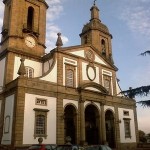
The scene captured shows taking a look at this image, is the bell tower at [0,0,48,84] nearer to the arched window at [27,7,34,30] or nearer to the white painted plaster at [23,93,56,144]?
the arched window at [27,7,34,30]

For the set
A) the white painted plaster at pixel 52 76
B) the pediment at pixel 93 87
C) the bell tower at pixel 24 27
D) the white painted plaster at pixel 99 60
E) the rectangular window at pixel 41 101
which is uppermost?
the bell tower at pixel 24 27

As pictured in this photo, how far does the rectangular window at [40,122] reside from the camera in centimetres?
2726

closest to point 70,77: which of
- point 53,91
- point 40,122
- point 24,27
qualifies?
point 53,91

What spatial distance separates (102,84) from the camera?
37250 millimetres

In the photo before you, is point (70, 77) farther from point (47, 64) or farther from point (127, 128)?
point (127, 128)

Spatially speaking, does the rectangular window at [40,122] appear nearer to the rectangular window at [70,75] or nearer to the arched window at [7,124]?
the arched window at [7,124]

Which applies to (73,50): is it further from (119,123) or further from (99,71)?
(119,123)

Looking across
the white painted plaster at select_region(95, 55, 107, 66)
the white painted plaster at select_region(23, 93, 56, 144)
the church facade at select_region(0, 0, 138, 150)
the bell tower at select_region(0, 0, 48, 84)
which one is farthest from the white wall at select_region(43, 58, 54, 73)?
the white painted plaster at select_region(95, 55, 107, 66)

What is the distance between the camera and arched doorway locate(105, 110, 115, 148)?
35.9 meters

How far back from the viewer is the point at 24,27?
34531 millimetres

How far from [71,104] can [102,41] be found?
16746mm

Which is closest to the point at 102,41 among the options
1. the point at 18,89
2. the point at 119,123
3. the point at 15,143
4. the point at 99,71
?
the point at 99,71

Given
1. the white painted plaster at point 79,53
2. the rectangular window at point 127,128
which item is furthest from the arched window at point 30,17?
the rectangular window at point 127,128

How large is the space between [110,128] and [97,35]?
15488 millimetres
